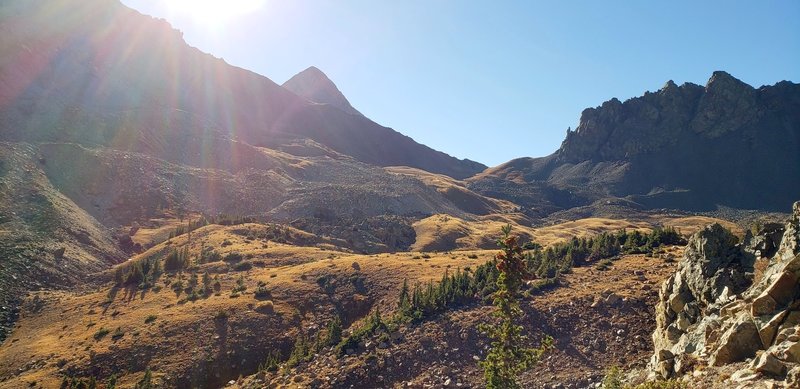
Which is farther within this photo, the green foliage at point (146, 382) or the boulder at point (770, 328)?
the green foliage at point (146, 382)

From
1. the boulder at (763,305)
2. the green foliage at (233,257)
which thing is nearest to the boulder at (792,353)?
the boulder at (763,305)

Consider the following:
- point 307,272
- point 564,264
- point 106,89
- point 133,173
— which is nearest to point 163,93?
point 106,89

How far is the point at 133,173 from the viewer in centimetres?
11562

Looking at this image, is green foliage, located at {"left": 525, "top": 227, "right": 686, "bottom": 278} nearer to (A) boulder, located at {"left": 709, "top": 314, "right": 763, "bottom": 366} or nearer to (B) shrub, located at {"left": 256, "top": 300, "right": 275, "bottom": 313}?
(A) boulder, located at {"left": 709, "top": 314, "right": 763, "bottom": 366}

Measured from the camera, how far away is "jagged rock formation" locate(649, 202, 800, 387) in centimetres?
1416

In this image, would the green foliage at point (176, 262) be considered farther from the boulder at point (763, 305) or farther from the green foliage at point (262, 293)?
the boulder at point (763, 305)

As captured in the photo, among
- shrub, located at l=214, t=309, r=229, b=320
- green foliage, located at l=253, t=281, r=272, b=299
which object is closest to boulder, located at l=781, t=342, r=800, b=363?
shrub, located at l=214, t=309, r=229, b=320

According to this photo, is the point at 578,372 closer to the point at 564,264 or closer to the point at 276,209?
the point at 564,264

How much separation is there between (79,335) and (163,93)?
174954 millimetres

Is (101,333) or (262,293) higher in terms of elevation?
(262,293)

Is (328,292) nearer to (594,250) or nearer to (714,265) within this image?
(594,250)

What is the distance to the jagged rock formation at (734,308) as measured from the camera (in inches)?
557

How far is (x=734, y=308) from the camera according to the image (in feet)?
60.6

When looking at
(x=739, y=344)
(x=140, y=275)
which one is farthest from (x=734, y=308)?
(x=140, y=275)
